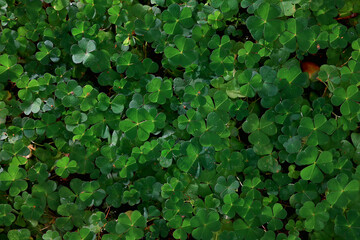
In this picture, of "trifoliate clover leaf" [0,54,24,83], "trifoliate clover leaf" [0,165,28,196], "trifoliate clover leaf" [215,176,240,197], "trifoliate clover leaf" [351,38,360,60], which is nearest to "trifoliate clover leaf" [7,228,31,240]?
"trifoliate clover leaf" [0,165,28,196]

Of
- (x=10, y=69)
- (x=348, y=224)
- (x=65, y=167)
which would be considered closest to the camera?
(x=348, y=224)

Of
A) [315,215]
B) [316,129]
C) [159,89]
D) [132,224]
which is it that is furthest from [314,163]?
[132,224]

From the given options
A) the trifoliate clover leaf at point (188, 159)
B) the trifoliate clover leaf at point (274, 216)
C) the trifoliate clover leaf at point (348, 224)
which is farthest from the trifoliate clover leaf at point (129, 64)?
the trifoliate clover leaf at point (348, 224)

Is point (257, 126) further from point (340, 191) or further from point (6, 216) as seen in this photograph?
point (6, 216)

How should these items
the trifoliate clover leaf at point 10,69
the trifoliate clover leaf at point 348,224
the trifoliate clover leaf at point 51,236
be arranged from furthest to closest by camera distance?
the trifoliate clover leaf at point 10,69, the trifoliate clover leaf at point 51,236, the trifoliate clover leaf at point 348,224

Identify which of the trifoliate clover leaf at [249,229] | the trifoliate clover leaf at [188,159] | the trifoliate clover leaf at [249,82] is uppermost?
the trifoliate clover leaf at [249,82]

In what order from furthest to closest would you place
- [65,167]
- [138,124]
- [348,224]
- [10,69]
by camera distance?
[10,69], [65,167], [138,124], [348,224]

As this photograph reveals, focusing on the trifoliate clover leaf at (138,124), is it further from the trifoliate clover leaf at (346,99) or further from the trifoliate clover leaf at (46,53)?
the trifoliate clover leaf at (346,99)

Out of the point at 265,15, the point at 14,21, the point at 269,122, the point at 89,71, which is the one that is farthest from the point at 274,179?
the point at 14,21
